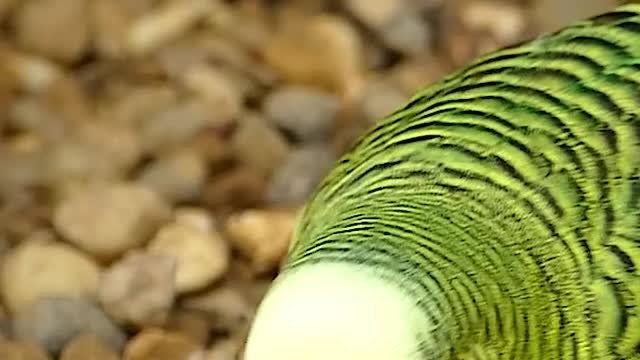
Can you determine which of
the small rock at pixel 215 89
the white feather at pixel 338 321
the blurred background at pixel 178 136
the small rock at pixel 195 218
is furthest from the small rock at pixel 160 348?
the white feather at pixel 338 321

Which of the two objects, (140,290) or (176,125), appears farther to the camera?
(176,125)

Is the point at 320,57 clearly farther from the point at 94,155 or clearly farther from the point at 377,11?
the point at 94,155

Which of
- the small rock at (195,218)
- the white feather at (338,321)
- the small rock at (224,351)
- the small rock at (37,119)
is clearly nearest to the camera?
the white feather at (338,321)

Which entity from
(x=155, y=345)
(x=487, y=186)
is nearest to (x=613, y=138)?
(x=487, y=186)

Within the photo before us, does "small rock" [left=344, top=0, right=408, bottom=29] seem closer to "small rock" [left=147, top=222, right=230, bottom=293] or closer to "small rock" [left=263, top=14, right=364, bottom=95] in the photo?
"small rock" [left=263, top=14, right=364, bottom=95]

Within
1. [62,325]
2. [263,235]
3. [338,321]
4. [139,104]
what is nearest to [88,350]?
[62,325]

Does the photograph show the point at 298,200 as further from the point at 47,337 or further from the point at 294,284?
the point at 294,284

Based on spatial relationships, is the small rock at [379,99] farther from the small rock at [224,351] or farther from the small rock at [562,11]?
the small rock at [224,351]
